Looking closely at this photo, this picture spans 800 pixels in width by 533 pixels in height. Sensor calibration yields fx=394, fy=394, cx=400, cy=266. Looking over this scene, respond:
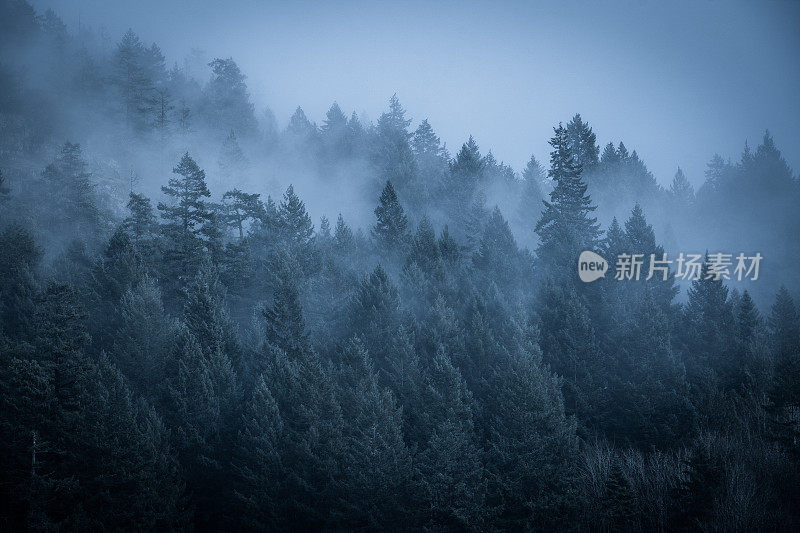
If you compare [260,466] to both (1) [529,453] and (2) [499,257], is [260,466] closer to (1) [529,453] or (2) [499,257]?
(1) [529,453]

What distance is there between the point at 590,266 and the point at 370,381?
22062 mm

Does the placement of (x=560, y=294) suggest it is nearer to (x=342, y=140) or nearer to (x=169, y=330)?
(x=169, y=330)

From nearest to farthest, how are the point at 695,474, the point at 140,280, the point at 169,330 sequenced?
the point at 695,474, the point at 169,330, the point at 140,280

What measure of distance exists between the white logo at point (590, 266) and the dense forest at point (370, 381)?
0.78 meters

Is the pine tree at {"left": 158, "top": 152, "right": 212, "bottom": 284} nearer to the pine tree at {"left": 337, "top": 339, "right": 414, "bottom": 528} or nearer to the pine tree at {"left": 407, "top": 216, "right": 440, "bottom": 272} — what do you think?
the pine tree at {"left": 407, "top": 216, "right": 440, "bottom": 272}

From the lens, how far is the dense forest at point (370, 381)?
18.7 metres

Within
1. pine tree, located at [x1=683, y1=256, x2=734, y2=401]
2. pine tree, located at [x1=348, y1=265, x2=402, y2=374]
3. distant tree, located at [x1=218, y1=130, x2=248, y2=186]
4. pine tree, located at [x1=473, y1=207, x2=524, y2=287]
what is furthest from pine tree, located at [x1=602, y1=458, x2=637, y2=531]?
distant tree, located at [x1=218, y1=130, x2=248, y2=186]

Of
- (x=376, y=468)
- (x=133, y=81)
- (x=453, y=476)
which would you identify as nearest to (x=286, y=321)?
(x=376, y=468)

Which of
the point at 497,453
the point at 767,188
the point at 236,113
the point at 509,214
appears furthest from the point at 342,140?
the point at 767,188

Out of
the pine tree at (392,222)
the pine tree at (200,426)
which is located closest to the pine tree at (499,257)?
the pine tree at (392,222)

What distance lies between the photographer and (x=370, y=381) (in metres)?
22.2

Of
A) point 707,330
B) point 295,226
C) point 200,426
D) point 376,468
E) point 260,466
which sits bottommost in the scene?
point 260,466

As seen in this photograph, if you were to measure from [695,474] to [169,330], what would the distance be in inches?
1184

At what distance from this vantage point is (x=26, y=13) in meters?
65.0
